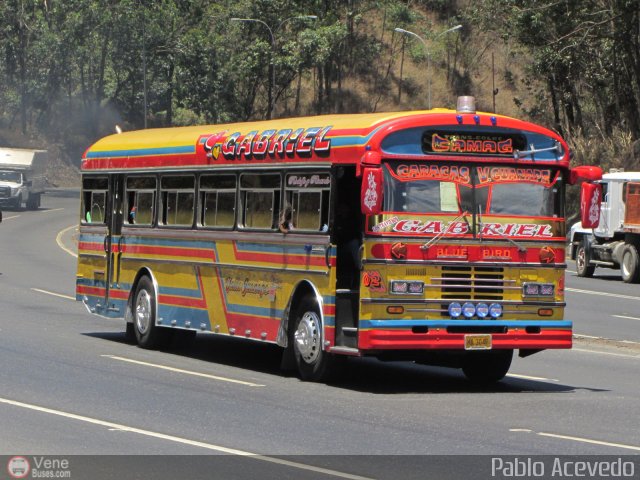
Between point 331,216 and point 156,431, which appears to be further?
point 331,216

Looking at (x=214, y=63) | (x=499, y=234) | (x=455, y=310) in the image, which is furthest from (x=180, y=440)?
(x=214, y=63)

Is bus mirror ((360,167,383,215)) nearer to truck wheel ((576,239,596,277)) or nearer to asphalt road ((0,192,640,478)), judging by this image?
asphalt road ((0,192,640,478))

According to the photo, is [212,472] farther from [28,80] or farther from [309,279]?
[28,80]

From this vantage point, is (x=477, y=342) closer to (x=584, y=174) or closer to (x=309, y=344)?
(x=309, y=344)

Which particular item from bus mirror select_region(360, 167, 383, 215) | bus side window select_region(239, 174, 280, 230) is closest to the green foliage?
bus side window select_region(239, 174, 280, 230)

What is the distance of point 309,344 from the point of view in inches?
610

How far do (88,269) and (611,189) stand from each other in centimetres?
2023

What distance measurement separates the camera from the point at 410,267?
14820 millimetres

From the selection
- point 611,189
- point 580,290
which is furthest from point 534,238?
point 611,189

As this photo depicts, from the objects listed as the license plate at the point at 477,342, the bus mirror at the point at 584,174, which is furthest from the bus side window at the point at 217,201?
the bus mirror at the point at 584,174

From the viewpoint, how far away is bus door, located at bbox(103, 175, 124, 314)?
2031 centimetres

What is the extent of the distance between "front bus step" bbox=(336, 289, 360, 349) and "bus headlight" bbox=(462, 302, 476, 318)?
1.09 m

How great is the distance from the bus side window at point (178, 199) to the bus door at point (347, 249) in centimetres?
335

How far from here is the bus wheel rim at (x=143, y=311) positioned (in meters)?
19.1
